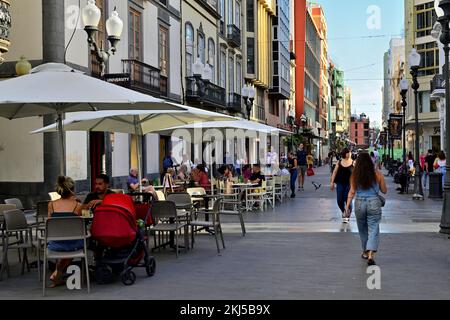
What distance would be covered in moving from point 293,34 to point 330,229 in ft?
213

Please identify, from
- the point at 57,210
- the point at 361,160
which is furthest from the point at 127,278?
the point at 361,160

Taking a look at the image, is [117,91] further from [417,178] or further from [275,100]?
[275,100]

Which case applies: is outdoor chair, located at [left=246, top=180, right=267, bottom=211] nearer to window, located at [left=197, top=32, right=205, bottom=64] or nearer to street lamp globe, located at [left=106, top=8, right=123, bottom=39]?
street lamp globe, located at [left=106, top=8, right=123, bottom=39]

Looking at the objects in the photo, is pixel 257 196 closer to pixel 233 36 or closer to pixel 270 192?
pixel 270 192

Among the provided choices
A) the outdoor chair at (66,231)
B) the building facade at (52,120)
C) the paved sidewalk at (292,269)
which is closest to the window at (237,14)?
the building facade at (52,120)

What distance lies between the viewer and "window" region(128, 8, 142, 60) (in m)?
23.6

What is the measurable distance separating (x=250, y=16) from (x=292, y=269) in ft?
135

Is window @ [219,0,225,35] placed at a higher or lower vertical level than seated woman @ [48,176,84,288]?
higher

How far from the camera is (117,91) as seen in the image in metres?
8.41

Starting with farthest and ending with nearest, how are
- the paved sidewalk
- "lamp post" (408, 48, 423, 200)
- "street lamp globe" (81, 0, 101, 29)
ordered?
1. "lamp post" (408, 48, 423, 200)
2. "street lamp globe" (81, 0, 101, 29)
3. the paved sidewalk

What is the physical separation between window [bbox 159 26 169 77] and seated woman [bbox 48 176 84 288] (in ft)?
63.8

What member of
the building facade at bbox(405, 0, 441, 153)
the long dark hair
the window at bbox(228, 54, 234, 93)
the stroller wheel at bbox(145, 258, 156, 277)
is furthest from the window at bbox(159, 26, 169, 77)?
the building facade at bbox(405, 0, 441, 153)

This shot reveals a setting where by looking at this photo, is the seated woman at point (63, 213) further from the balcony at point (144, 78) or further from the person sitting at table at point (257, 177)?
the balcony at point (144, 78)

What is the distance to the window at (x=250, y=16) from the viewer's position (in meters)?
47.4
